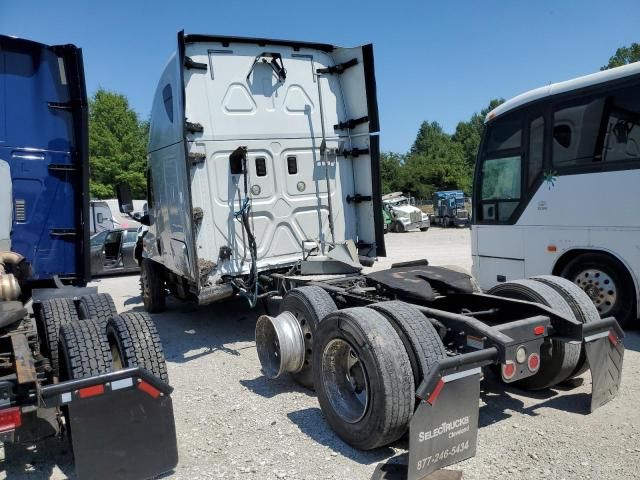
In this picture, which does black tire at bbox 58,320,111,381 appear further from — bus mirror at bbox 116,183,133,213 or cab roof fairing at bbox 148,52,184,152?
bus mirror at bbox 116,183,133,213

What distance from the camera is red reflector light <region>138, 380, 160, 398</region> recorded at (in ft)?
9.87

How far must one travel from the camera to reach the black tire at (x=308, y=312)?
4629 mm

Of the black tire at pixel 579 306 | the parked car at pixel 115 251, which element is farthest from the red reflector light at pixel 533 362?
the parked car at pixel 115 251

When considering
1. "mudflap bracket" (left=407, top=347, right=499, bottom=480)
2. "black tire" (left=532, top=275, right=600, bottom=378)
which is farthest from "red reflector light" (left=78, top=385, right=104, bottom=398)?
"black tire" (left=532, top=275, right=600, bottom=378)

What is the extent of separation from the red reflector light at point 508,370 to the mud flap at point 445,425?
0.77 ft

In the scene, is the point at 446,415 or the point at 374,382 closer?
the point at 446,415

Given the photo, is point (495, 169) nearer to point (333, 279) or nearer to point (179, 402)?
point (333, 279)

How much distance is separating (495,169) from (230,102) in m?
3.94

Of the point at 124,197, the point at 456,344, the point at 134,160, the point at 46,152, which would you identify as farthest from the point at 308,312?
the point at 134,160

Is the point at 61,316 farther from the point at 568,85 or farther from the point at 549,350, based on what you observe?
the point at 568,85

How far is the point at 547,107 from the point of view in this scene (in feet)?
22.5

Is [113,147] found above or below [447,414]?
above

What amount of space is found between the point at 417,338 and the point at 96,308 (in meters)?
2.66

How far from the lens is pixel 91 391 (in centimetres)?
288
